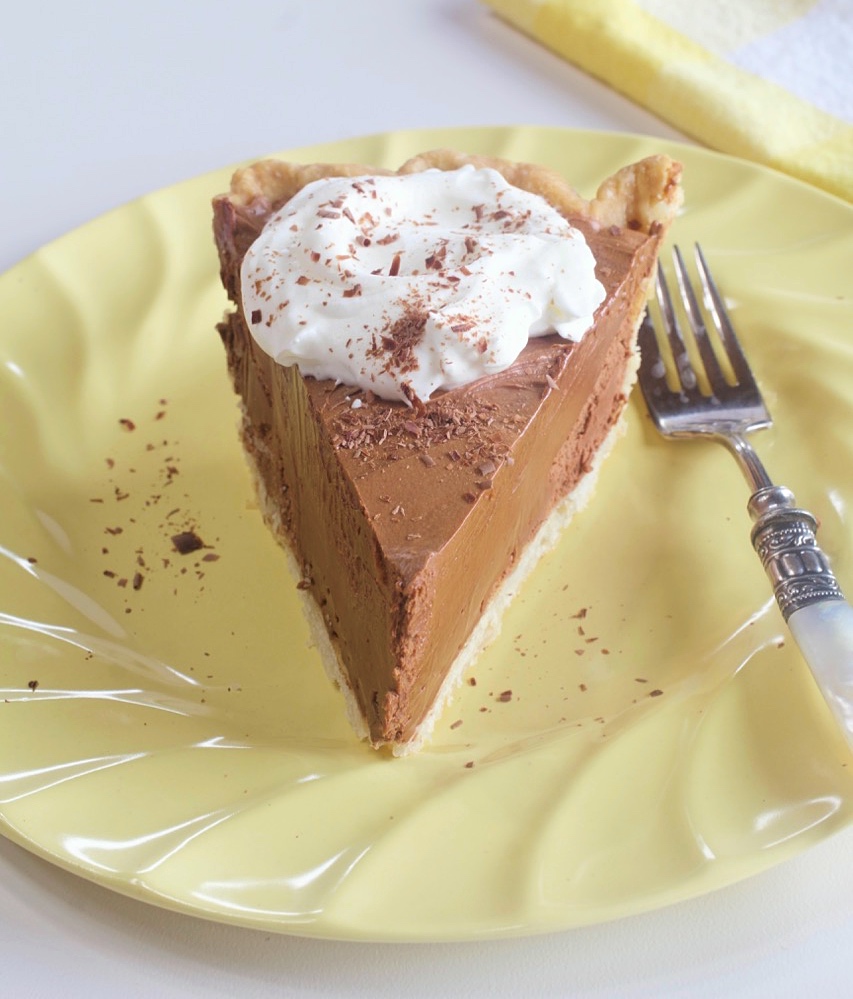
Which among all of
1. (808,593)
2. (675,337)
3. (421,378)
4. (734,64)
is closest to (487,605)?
(421,378)

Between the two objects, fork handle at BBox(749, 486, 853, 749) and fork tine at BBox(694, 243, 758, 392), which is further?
fork tine at BBox(694, 243, 758, 392)

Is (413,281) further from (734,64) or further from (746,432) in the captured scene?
(734,64)

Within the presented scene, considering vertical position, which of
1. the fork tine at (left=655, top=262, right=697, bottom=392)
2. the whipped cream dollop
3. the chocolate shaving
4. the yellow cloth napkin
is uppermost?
the yellow cloth napkin

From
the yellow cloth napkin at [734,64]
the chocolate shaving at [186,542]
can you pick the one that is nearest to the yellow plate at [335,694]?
the chocolate shaving at [186,542]

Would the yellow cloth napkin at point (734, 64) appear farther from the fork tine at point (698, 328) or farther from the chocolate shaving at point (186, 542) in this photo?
the chocolate shaving at point (186, 542)

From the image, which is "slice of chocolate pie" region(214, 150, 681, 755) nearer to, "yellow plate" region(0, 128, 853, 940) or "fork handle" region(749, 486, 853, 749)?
"yellow plate" region(0, 128, 853, 940)

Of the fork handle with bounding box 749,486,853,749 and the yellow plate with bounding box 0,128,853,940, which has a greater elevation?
the fork handle with bounding box 749,486,853,749

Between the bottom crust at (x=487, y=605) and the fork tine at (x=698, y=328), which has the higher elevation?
the fork tine at (x=698, y=328)

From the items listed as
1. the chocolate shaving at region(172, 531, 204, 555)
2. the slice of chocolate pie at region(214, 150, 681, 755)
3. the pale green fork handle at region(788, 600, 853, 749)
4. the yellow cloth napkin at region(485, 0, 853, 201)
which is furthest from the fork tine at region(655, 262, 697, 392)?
the chocolate shaving at region(172, 531, 204, 555)
